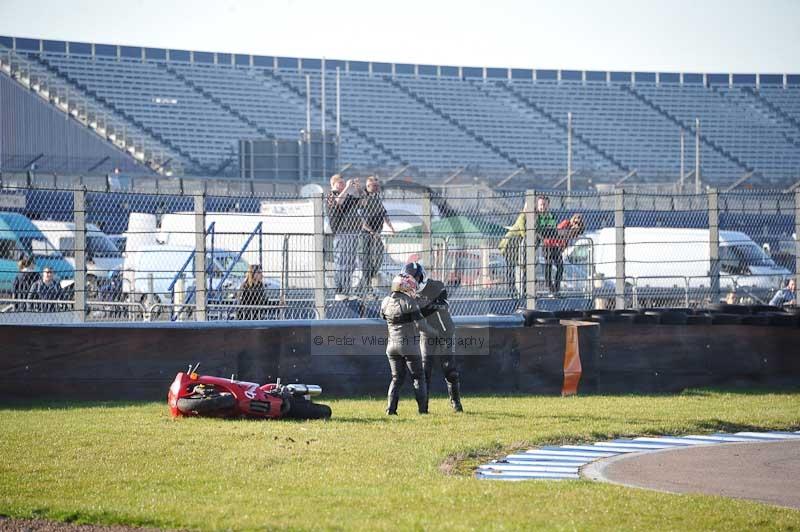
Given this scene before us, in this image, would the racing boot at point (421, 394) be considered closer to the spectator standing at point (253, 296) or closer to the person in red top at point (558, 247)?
the spectator standing at point (253, 296)

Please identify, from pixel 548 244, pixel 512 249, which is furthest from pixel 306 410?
pixel 548 244

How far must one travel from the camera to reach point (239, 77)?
2517 inches

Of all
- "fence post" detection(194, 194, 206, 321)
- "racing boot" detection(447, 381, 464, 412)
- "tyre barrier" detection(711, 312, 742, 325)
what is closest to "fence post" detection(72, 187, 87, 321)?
"fence post" detection(194, 194, 206, 321)

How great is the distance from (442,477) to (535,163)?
5474 cm

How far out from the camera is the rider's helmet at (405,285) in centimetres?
1219

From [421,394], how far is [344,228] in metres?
4.06

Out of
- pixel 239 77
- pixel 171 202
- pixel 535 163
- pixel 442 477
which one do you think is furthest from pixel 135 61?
pixel 442 477

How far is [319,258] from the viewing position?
14922 mm

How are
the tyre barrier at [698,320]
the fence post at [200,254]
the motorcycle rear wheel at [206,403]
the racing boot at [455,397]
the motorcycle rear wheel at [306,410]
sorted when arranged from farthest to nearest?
1. the tyre barrier at [698,320]
2. the fence post at [200,254]
3. the racing boot at [455,397]
4. the motorcycle rear wheel at [306,410]
5. the motorcycle rear wheel at [206,403]

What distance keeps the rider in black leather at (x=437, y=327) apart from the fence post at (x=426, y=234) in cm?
257

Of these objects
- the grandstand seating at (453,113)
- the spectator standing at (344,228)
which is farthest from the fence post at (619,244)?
the grandstand seating at (453,113)

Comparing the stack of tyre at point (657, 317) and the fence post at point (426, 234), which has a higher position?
the fence post at point (426, 234)

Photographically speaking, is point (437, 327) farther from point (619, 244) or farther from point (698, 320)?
point (698, 320)

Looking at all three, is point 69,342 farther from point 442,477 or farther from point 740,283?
point 740,283
